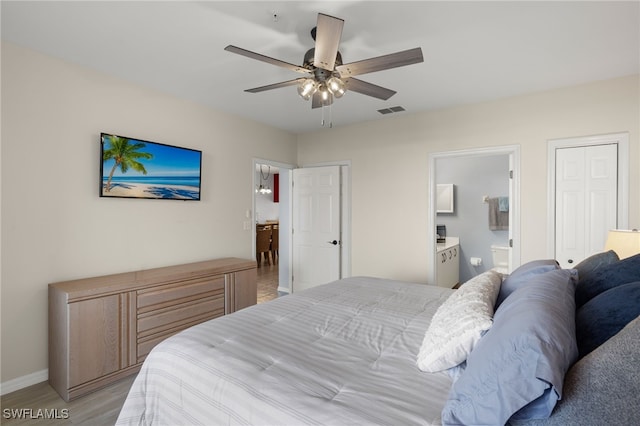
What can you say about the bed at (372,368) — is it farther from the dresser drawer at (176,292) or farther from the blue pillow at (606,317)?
the dresser drawer at (176,292)

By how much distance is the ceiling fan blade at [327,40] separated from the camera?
159 centimetres

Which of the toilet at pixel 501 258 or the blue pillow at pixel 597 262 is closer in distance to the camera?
the blue pillow at pixel 597 262

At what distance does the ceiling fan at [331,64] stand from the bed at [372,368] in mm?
1348

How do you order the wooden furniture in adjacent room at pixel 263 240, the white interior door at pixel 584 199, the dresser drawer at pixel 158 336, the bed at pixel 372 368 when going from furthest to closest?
the wooden furniture in adjacent room at pixel 263 240 → the white interior door at pixel 584 199 → the dresser drawer at pixel 158 336 → the bed at pixel 372 368

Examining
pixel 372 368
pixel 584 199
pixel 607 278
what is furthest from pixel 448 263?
pixel 372 368

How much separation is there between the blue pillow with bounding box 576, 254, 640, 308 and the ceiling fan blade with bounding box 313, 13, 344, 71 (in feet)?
5.78

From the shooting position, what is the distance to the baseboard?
2307mm

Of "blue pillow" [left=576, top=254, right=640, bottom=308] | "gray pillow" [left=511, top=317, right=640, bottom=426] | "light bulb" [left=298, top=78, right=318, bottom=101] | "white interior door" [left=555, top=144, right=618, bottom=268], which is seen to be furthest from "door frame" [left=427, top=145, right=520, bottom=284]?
"gray pillow" [left=511, top=317, right=640, bottom=426]

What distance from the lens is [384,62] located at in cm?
183

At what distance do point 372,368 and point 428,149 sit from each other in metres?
3.20

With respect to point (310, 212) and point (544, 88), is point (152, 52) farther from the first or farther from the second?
point (544, 88)

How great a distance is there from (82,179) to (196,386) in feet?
7.69

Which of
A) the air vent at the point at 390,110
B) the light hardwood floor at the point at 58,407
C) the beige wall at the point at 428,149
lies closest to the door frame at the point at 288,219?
the beige wall at the point at 428,149

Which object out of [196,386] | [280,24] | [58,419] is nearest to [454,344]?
[196,386]
